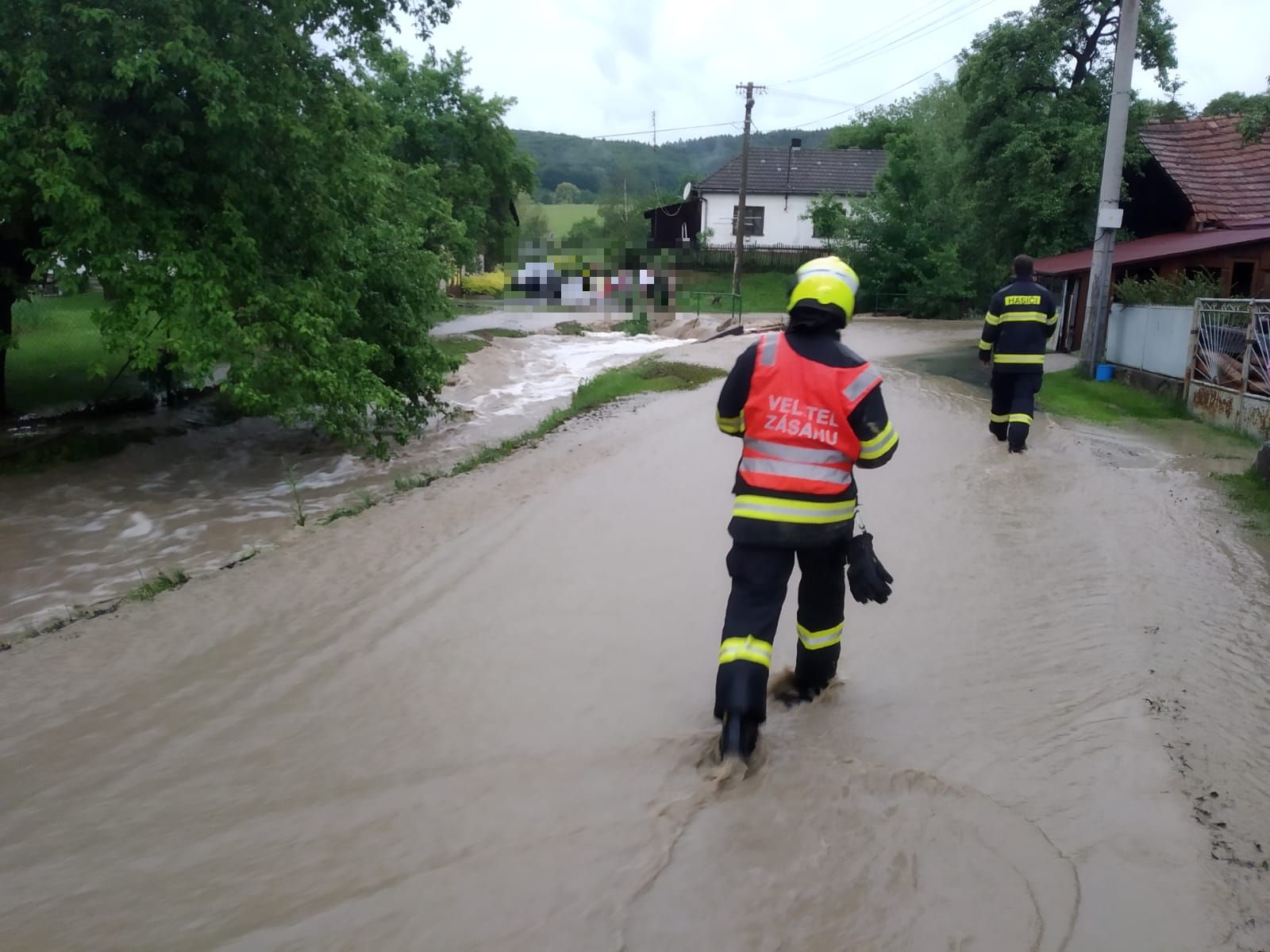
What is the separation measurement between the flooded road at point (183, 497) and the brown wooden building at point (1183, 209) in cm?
1154

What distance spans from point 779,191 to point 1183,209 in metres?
34.6

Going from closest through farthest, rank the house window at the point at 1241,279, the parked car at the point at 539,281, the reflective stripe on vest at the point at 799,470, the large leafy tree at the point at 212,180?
the reflective stripe on vest at the point at 799,470 → the large leafy tree at the point at 212,180 → the house window at the point at 1241,279 → the parked car at the point at 539,281

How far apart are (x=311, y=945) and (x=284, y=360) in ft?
31.0

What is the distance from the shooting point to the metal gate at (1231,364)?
11039 mm

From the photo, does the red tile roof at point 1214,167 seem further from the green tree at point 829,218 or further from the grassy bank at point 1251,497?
the grassy bank at point 1251,497

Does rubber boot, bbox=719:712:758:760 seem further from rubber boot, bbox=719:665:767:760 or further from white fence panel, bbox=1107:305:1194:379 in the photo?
white fence panel, bbox=1107:305:1194:379

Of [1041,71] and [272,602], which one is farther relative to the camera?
[1041,71]

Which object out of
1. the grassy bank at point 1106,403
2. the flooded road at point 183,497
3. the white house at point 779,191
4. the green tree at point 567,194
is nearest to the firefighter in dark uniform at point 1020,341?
the grassy bank at point 1106,403

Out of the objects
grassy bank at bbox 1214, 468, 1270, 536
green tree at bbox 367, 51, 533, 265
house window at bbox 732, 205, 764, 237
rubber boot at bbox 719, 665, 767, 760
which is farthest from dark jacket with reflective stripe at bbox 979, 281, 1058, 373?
house window at bbox 732, 205, 764, 237

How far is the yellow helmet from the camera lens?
3.95 meters

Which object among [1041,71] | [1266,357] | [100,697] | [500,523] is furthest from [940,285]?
[100,697]

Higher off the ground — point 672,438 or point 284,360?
point 284,360

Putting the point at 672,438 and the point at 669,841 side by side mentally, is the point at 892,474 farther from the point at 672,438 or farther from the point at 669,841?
the point at 669,841

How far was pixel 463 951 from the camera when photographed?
9.40 ft
